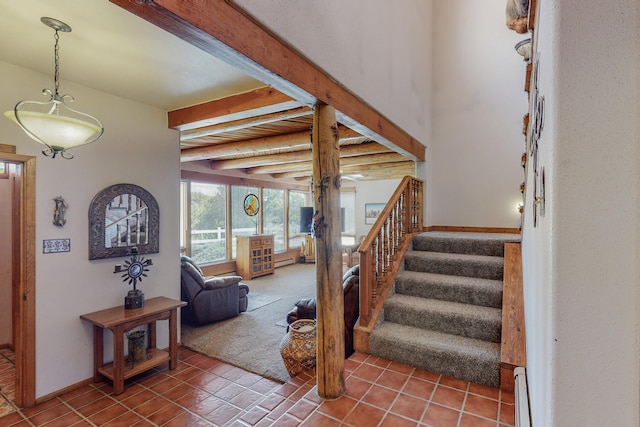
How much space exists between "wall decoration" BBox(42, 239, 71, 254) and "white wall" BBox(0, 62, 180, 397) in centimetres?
3

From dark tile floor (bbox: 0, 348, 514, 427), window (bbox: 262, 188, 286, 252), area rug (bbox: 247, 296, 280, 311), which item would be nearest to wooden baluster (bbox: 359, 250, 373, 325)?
dark tile floor (bbox: 0, 348, 514, 427)

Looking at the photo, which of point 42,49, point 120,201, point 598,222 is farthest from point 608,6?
point 120,201

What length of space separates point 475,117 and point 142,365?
5.29 m

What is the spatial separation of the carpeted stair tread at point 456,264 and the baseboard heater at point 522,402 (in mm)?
1345

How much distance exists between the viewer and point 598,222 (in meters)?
0.67

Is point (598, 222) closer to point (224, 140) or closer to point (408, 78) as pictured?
→ point (408, 78)

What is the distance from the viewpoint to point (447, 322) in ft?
9.02

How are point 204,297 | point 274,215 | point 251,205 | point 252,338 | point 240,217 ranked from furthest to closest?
1. point 274,215
2. point 251,205
3. point 240,217
4. point 204,297
5. point 252,338

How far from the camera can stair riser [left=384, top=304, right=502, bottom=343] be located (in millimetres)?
2579

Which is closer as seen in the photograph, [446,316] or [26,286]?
[26,286]

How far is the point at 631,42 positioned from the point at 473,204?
4479 mm

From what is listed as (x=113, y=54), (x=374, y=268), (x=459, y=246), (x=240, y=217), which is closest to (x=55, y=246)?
(x=113, y=54)

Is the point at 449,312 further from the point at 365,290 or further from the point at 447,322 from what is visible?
the point at 365,290

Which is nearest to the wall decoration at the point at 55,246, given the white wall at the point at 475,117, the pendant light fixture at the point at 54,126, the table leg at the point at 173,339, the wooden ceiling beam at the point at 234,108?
the pendant light fixture at the point at 54,126
